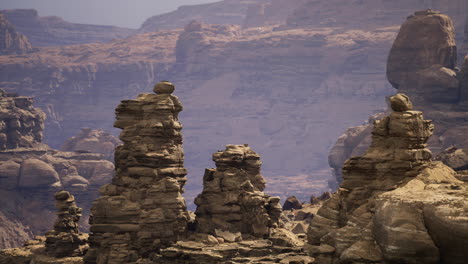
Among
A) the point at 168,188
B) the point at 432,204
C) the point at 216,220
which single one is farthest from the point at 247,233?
the point at 432,204

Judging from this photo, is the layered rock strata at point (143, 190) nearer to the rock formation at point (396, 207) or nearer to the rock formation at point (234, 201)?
the rock formation at point (234, 201)

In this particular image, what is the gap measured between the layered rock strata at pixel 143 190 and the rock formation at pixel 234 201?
3138mm

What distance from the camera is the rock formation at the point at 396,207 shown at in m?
43.5

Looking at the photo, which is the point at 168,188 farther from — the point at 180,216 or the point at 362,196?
the point at 362,196

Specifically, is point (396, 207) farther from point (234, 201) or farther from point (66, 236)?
point (66, 236)

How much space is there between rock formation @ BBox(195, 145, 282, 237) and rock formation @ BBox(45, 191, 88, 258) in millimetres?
15976

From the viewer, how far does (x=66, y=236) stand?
343 ft

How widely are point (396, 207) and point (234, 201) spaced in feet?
169

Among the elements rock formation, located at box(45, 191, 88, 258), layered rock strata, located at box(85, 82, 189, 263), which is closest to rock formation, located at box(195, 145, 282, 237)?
layered rock strata, located at box(85, 82, 189, 263)

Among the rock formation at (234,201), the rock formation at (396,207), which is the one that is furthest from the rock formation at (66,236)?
the rock formation at (396,207)

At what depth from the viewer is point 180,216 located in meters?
92.9

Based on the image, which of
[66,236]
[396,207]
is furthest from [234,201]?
[396,207]

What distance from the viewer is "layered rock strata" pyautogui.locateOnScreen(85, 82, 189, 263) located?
91.8m

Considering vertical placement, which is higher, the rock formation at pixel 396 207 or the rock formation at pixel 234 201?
the rock formation at pixel 396 207
